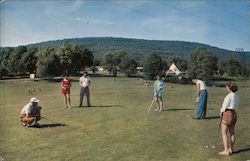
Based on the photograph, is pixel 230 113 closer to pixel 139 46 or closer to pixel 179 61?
pixel 179 61

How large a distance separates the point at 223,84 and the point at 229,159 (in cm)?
165

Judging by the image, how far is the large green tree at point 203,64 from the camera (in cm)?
987

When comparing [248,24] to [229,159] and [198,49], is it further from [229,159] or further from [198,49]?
[229,159]

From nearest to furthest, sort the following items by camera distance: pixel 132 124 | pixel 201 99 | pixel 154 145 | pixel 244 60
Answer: pixel 244 60 → pixel 154 145 → pixel 201 99 → pixel 132 124

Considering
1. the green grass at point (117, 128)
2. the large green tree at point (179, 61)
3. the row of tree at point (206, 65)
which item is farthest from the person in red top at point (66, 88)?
the large green tree at point (179, 61)

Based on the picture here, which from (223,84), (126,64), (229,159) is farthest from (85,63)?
(229,159)

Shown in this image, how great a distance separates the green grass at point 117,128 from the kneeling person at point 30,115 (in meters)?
0.19

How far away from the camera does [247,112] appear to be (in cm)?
1047

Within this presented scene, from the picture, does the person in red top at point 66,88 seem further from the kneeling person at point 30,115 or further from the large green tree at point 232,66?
the large green tree at point 232,66

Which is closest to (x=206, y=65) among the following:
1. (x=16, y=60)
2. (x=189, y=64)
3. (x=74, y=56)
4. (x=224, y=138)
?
(x=189, y=64)

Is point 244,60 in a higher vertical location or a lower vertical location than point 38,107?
higher

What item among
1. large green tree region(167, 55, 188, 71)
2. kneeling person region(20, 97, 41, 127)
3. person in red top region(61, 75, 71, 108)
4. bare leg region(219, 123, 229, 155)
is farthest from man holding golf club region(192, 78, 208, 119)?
kneeling person region(20, 97, 41, 127)

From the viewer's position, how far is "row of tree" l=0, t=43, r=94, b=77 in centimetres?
1100

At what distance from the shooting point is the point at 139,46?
35.3 feet
